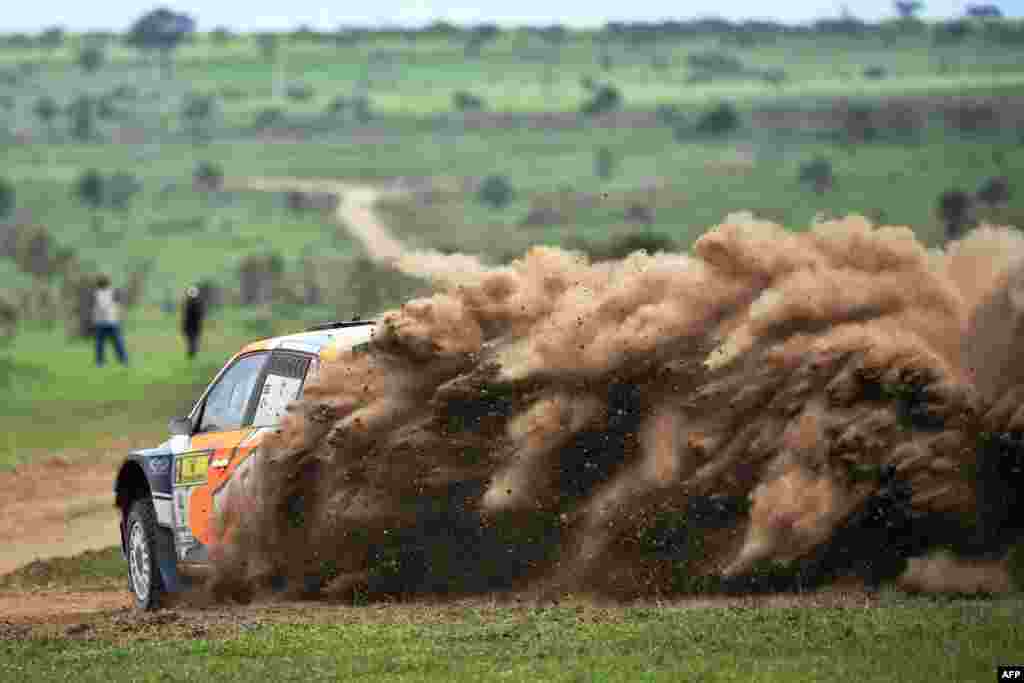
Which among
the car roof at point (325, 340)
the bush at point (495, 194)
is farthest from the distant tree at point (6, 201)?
the car roof at point (325, 340)

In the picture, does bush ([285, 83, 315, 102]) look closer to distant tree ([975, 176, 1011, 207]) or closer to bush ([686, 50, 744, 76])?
bush ([686, 50, 744, 76])

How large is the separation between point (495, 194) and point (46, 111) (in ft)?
111

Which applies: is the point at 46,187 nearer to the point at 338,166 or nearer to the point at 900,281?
the point at 338,166

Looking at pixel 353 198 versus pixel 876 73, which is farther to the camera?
pixel 876 73

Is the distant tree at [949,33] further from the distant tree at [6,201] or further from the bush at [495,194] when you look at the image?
the distant tree at [6,201]

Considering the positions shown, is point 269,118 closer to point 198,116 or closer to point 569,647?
point 198,116

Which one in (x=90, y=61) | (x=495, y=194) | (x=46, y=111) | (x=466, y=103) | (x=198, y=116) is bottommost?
(x=495, y=194)

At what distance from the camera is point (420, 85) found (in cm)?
Result: 12019

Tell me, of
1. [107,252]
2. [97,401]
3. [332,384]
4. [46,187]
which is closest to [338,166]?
[46,187]

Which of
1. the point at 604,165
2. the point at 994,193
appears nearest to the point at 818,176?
the point at 994,193

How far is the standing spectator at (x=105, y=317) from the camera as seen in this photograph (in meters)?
32.9

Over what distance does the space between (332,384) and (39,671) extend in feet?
8.30

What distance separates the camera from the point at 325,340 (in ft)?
38.9

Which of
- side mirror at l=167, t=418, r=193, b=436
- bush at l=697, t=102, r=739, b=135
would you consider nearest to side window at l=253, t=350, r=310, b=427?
side mirror at l=167, t=418, r=193, b=436
